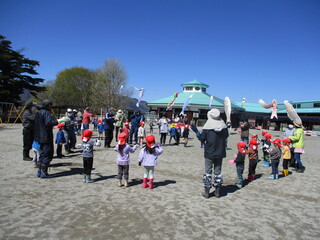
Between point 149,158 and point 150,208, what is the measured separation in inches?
56.2

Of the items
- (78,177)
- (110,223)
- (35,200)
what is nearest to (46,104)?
(78,177)

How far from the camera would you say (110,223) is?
3.76 meters

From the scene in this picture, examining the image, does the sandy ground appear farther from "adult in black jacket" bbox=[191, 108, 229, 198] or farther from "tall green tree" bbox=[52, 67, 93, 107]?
"tall green tree" bbox=[52, 67, 93, 107]

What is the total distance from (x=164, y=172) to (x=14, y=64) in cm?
3216

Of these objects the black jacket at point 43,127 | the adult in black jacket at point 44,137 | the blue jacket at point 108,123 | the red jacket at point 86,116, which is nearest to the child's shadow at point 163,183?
the adult in black jacket at point 44,137

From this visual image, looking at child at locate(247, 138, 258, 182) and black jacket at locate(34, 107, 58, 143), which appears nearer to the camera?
black jacket at locate(34, 107, 58, 143)

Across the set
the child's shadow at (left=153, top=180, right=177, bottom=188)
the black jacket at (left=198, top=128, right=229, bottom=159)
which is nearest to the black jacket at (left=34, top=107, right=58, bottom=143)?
the child's shadow at (left=153, top=180, right=177, bottom=188)

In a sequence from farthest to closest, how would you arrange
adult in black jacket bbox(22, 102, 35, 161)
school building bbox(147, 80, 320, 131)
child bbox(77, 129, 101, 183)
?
school building bbox(147, 80, 320, 131) < adult in black jacket bbox(22, 102, 35, 161) < child bbox(77, 129, 101, 183)

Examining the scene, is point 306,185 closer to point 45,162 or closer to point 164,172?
point 164,172

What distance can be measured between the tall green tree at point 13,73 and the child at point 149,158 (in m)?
29.7

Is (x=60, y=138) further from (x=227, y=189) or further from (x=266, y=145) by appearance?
(x=266, y=145)

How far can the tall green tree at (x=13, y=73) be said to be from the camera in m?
29.8

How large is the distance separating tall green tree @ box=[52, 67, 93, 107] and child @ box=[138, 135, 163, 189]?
140ft

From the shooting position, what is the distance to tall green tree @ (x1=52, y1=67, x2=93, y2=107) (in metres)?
46.4
